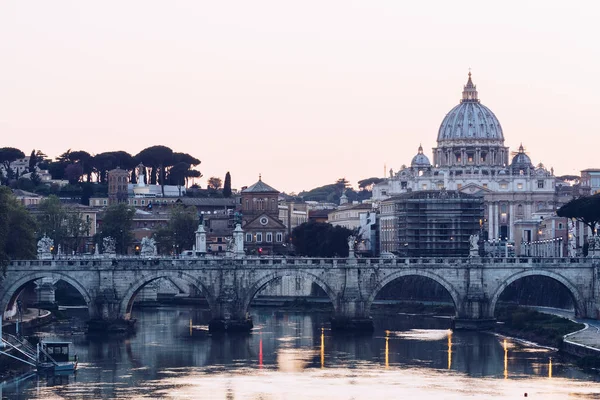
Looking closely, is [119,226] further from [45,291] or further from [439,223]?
[45,291]

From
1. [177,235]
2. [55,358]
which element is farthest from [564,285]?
[177,235]

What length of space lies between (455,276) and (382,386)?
25059mm

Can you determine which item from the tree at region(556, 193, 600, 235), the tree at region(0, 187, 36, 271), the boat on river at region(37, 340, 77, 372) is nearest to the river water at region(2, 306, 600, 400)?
the boat on river at region(37, 340, 77, 372)

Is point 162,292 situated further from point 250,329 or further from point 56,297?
point 250,329

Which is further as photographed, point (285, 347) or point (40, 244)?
point (40, 244)

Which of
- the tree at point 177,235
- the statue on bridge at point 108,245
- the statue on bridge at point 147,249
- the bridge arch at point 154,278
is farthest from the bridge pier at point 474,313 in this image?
the tree at point 177,235

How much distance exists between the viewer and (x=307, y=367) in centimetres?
8194

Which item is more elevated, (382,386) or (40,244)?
(40,244)

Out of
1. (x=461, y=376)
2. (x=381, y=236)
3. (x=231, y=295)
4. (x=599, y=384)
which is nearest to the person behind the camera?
(x=599, y=384)

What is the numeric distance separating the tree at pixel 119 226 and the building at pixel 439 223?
2660 centimetres

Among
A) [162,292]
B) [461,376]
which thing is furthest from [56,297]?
[461,376]

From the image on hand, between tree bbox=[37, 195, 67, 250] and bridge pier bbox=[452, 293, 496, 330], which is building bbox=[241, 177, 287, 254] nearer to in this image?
tree bbox=[37, 195, 67, 250]

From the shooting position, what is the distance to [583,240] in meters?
134

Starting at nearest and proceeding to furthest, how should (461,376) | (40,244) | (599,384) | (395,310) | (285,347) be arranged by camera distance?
(599,384) → (461,376) → (285,347) → (40,244) → (395,310)
